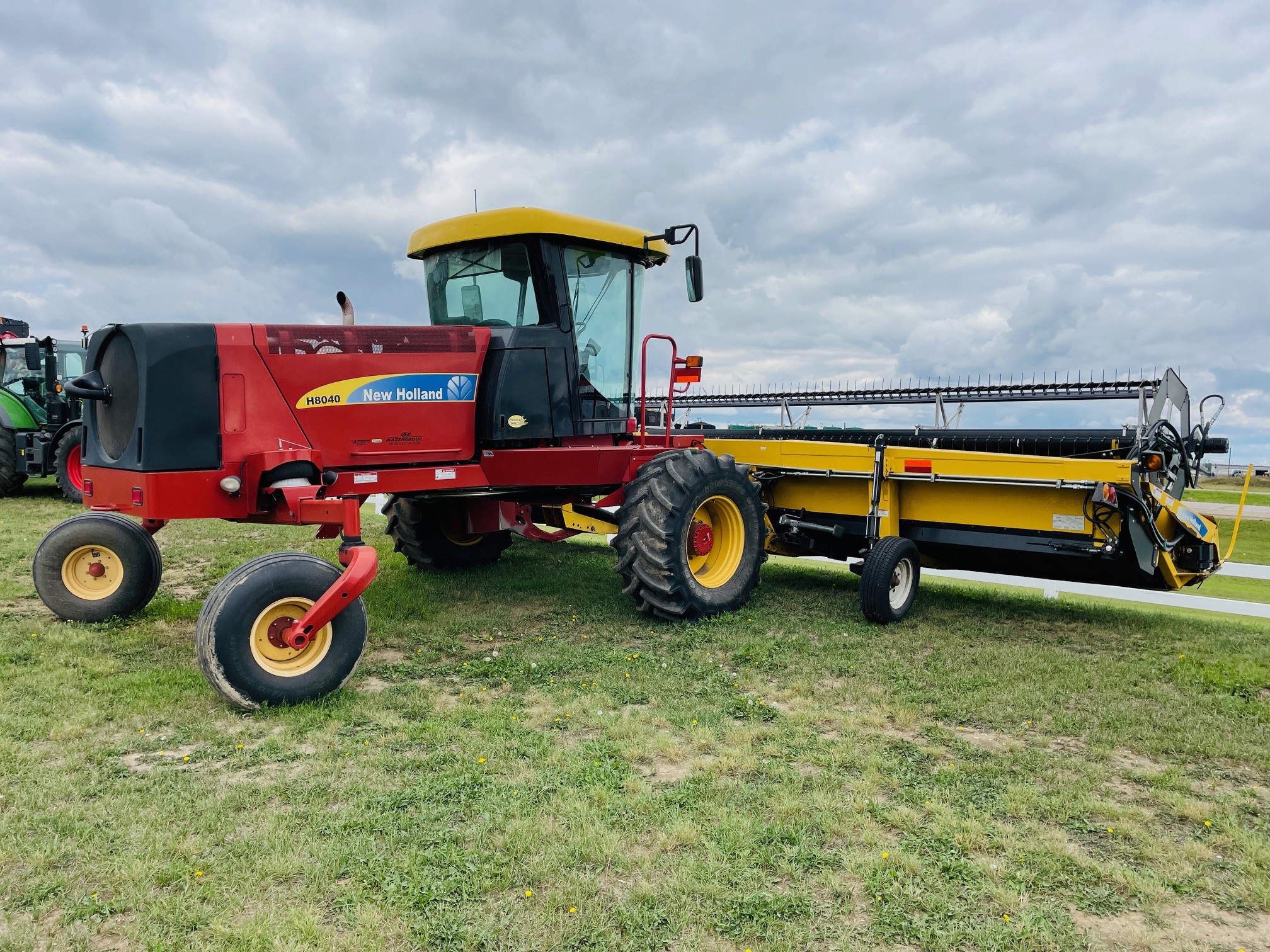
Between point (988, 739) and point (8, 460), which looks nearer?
point (988, 739)

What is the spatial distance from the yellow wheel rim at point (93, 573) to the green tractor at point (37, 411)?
7.75m

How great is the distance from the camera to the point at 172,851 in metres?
3.04

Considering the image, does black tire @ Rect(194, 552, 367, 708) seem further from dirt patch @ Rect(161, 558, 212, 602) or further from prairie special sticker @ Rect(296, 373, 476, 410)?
dirt patch @ Rect(161, 558, 212, 602)

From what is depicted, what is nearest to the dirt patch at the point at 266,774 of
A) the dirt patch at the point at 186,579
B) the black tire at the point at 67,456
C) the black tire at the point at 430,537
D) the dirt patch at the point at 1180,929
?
the dirt patch at the point at 1180,929

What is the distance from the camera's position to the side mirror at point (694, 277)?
22.3 ft

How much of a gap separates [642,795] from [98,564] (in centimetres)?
491

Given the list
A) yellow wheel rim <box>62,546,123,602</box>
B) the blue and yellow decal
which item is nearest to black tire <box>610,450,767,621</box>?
the blue and yellow decal

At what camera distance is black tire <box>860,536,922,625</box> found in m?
6.48

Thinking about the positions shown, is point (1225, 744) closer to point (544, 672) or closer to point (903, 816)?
point (903, 816)

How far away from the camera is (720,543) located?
713cm

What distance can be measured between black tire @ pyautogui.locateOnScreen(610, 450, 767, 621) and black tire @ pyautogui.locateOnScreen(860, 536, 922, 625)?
100 centimetres

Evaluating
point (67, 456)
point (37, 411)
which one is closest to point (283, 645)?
point (67, 456)

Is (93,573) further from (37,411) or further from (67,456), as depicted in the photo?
(37,411)

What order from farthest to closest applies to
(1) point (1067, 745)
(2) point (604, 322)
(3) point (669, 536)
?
(2) point (604, 322) < (3) point (669, 536) < (1) point (1067, 745)
